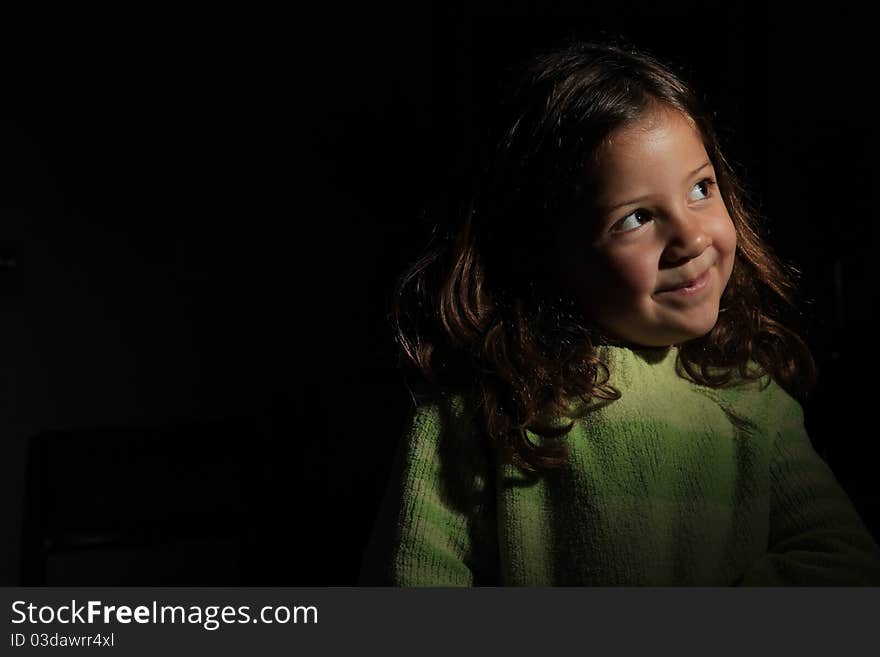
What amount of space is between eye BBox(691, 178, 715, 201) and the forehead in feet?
0.07

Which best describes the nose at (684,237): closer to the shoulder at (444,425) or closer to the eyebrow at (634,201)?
the eyebrow at (634,201)

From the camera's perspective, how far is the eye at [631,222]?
2.23 feet

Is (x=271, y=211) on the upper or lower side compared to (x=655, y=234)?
upper

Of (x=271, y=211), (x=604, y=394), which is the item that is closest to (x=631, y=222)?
(x=604, y=394)

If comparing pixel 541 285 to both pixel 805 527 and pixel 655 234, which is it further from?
pixel 805 527

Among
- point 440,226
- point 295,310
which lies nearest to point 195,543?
point 295,310

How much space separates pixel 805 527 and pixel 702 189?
0.30m

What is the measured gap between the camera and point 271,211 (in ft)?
7.82

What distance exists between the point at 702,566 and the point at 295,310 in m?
1.85

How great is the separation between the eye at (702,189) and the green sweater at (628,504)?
0.48 ft

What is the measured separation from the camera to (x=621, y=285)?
687 mm

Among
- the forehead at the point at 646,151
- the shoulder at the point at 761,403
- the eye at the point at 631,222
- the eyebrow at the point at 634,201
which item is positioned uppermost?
the forehead at the point at 646,151

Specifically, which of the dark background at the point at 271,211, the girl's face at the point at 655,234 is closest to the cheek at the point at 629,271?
the girl's face at the point at 655,234

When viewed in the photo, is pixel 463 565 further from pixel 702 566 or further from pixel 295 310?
pixel 295 310
